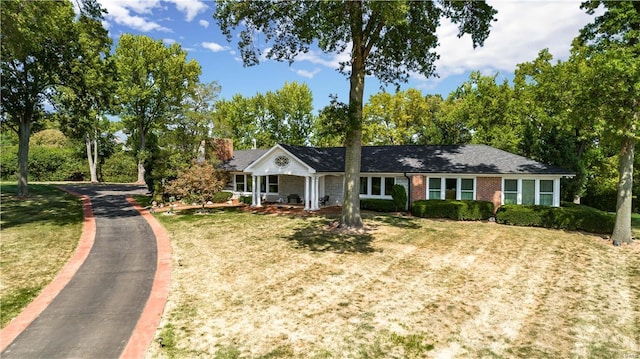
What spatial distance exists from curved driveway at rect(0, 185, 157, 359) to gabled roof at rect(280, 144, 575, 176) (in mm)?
14181

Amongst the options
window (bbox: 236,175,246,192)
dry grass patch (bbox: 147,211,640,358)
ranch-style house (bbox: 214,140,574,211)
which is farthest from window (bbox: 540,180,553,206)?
window (bbox: 236,175,246,192)

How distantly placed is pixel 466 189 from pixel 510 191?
2.69 metres

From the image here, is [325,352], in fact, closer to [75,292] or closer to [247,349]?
[247,349]

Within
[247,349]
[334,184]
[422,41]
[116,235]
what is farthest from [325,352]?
[334,184]

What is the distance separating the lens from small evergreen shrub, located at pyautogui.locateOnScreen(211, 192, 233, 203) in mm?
30203

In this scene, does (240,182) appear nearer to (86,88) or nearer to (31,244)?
(86,88)

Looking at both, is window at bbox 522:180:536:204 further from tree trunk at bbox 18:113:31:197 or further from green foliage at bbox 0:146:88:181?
green foliage at bbox 0:146:88:181

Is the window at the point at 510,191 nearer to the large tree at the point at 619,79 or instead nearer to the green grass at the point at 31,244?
the large tree at the point at 619,79

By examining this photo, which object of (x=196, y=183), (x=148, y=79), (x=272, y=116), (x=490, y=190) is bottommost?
(x=490, y=190)

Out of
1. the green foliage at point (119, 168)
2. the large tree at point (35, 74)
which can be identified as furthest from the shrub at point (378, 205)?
the green foliage at point (119, 168)

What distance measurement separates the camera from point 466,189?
24172 millimetres

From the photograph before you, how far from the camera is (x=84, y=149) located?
2042 inches

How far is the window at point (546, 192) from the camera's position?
2266 cm

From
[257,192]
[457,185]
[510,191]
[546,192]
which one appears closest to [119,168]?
[257,192]
